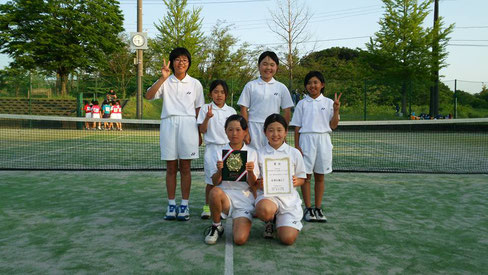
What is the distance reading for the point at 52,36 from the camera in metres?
28.1

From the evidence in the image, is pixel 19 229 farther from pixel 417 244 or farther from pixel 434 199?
pixel 434 199

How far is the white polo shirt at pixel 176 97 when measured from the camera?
4.16 meters

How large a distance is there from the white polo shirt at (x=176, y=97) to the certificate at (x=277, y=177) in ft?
3.87

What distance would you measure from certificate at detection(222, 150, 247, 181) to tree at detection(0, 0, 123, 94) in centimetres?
2808

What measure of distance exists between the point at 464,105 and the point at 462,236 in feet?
61.1

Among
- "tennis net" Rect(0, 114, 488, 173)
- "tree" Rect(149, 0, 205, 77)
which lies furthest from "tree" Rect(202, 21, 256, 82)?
"tennis net" Rect(0, 114, 488, 173)

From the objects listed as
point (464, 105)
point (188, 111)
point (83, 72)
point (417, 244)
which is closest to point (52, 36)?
A: point (83, 72)

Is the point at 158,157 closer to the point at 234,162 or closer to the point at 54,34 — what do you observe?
the point at 234,162

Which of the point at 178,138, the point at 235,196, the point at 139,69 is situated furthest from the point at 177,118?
the point at 139,69

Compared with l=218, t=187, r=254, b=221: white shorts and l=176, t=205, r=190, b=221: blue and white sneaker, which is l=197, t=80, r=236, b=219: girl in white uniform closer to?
l=176, t=205, r=190, b=221: blue and white sneaker

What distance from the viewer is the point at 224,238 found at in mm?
3631

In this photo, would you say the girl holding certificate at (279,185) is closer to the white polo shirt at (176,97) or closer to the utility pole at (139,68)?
the white polo shirt at (176,97)

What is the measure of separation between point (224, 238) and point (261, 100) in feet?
4.91

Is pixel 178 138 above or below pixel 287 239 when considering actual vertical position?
above
